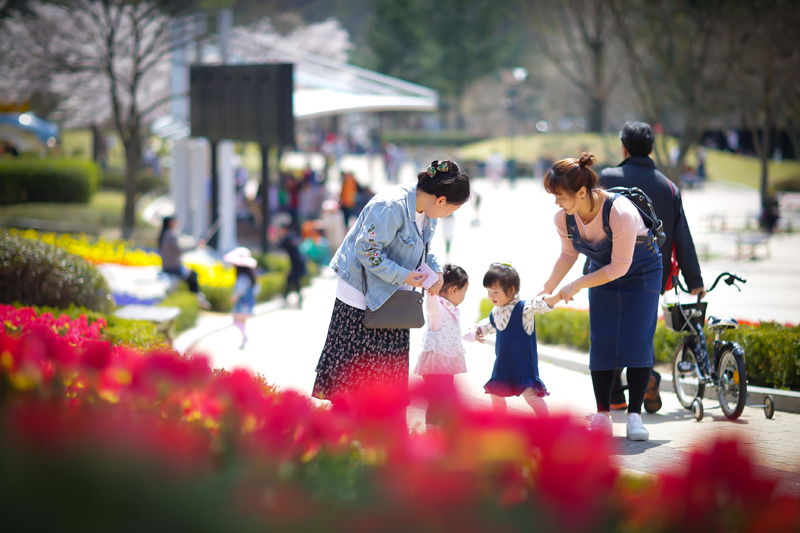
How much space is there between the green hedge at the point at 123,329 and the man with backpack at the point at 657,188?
3.28 m

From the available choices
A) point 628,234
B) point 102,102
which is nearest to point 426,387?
point 628,234

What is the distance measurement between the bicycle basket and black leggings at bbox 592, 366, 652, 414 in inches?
36.6

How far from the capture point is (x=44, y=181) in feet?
80.2

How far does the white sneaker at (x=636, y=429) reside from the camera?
193 inches

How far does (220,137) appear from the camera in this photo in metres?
15.0

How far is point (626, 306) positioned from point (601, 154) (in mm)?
36739

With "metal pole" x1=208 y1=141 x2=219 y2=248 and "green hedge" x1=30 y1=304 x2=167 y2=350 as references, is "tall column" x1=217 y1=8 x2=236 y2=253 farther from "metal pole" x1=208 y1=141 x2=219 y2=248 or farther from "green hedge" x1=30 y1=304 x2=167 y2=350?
"green hedge" x1=30 y1=304 x2=167 y2=350

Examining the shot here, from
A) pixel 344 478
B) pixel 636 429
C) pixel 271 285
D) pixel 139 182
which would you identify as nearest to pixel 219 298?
pixel 271 285

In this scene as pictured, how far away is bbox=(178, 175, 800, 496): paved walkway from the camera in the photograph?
4.76 meters

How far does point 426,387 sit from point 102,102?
26.3 m

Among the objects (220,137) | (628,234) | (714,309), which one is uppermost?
(220,137)

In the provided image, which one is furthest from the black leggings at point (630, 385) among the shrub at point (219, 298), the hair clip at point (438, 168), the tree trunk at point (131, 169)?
the tree trunk at point (131, 169)

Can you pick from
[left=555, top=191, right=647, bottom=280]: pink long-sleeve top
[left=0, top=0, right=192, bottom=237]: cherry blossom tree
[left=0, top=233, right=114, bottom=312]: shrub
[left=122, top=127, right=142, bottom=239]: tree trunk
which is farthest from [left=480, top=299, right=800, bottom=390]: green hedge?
[left=122, top=127, right=142, bottom=239]: tree trunk

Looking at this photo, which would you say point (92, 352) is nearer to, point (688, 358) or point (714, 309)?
point (688, 358)
